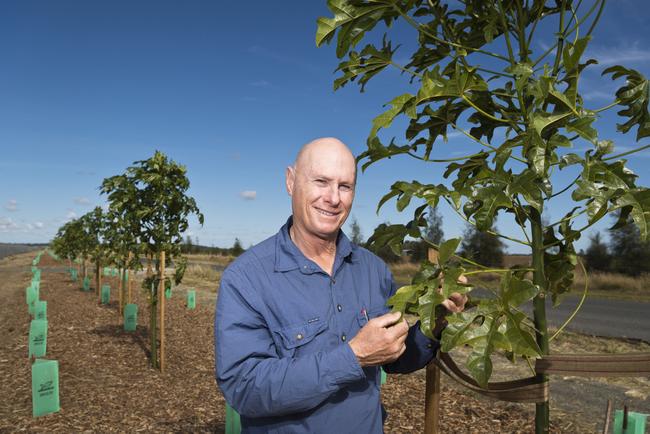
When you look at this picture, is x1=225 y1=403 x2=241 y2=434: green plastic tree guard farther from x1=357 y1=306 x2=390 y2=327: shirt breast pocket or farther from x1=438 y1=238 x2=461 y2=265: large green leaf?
x1=438 y1=238 x2=461 y2=265: large green leaf

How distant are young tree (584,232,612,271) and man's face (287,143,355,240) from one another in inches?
1566

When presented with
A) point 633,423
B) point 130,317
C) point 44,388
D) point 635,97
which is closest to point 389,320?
point 635,97

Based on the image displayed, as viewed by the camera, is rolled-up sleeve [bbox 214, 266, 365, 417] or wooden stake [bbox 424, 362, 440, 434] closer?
rolled-up sleeve [bbox 214, 266, 365, 417]

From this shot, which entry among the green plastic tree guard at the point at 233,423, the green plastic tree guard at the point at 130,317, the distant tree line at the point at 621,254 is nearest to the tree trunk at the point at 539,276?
the green plastic tree guard at the point at 233,423

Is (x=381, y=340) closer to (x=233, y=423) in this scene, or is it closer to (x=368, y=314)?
(x=368, y=314)

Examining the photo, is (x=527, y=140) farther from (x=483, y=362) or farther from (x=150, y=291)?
(x=150, y=291)

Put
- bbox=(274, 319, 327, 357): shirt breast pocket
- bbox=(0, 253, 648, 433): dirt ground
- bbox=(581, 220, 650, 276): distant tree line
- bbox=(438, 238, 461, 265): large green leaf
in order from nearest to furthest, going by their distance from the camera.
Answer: bbox=(438, 238, 461, 265): large green leaf, bbox=(274, 319, 327, 357): shirt breast pocket, bbox=(0, 253, 648, 433): dirt ground, bbox=(581, 220, 650, 276): distant tree line

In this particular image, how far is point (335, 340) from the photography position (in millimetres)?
2230

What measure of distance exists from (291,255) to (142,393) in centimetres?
551

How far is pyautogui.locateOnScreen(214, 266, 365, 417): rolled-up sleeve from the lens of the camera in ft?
6.30

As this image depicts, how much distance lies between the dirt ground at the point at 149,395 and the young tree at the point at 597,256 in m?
34.0

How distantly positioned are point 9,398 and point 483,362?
23.7 feet

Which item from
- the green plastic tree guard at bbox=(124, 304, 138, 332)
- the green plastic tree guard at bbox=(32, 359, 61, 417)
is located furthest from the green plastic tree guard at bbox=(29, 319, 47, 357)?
the green plastic tree guard at bbox=(124, 304, 138, 332)

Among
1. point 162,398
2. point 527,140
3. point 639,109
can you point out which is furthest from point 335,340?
point 162,398
